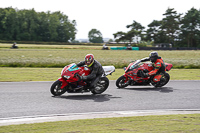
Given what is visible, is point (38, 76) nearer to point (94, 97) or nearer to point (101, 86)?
point (101, 86)

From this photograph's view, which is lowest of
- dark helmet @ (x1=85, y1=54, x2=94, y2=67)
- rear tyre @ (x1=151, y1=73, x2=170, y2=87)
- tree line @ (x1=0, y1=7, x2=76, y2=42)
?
rear tyre @ (x1=151, y1=73, x2=170, y2=87)

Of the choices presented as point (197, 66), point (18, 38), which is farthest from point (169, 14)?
point (197, 66)

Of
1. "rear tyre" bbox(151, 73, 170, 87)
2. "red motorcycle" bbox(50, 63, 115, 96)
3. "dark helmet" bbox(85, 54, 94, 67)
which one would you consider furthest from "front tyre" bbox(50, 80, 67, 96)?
"rear tyre" bbox(151, 73, 170, 87)

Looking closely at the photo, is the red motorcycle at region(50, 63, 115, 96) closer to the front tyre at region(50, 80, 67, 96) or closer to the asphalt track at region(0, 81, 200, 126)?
the front tyre at region(50, 80, 67, 96)

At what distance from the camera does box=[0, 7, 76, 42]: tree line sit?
127250 millimetres

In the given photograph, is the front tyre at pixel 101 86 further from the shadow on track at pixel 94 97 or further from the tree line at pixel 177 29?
the tree line at pixel 177 29

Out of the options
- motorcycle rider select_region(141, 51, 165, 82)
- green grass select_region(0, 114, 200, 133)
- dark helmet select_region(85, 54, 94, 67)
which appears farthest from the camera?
A: motorcycle rider select_region(141, 51, 165, 82)

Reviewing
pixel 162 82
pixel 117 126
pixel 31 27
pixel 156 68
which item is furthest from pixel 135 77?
pixel 31 27

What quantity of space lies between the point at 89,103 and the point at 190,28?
94.6 m

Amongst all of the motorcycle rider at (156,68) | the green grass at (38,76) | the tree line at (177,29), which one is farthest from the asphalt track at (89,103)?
the tree line at (177,29)

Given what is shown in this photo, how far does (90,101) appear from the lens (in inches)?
363

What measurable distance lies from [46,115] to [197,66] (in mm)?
19055

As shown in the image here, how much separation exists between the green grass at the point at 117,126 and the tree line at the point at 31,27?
407 feet

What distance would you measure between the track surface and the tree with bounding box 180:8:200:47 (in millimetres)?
89658
